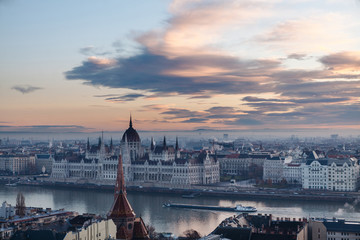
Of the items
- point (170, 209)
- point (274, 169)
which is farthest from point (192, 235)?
point (274, 169)

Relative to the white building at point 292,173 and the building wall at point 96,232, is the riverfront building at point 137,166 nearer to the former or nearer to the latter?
the white building at point 292,173

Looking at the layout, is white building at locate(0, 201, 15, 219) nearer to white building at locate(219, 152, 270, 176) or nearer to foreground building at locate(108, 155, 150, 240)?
foreground building at locate(108, 155, 150, 240)

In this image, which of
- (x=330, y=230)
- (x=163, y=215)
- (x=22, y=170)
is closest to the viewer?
(x=330, y=230)

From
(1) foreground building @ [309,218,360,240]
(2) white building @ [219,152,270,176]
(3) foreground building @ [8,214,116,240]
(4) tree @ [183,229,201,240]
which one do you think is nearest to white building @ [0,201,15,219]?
(4) tree @ [183,229,201,240]

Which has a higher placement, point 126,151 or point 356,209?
point 126,151

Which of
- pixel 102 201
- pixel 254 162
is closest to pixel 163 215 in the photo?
pixel 102 201

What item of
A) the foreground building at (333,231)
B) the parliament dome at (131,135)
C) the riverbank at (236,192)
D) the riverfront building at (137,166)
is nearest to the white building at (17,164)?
the riverfront building at (137,166)

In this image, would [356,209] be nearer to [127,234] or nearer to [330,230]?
[330,230]
